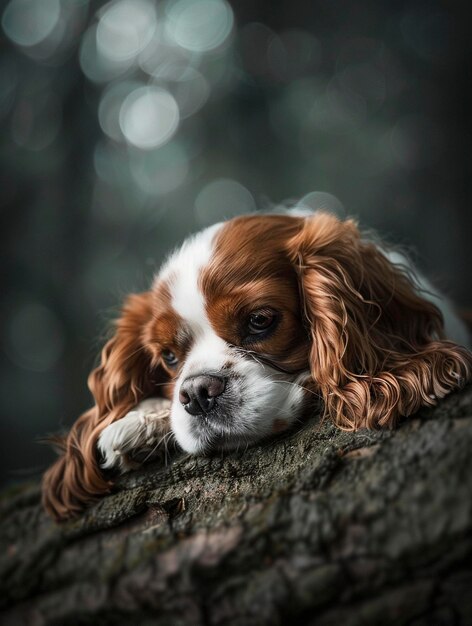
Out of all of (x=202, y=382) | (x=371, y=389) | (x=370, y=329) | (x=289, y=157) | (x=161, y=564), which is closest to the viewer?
(x=161, y=564)

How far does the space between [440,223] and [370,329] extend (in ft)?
8.37

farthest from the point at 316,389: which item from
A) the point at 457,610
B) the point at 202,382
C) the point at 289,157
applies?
the point at 289,157

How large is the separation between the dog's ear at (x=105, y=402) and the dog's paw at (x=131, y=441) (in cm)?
6

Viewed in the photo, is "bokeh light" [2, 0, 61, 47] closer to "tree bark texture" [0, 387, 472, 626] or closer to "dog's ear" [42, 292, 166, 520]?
"dog's ear" [42, 292, 166, 520]

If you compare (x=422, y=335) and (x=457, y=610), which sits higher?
(x=422, y=335)

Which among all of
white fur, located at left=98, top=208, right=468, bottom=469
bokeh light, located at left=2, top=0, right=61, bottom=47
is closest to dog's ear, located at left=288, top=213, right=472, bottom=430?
white fur, located at left=98, top=208, right=468, bottom=469

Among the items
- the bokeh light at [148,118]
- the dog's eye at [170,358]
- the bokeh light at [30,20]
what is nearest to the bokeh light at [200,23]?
the bokeh light at [148,118]

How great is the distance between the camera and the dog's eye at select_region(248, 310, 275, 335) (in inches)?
70.8

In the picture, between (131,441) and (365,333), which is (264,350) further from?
(131,441)

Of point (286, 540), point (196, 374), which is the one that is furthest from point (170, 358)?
point (286, 540)

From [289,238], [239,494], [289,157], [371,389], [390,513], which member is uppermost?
[289,157]

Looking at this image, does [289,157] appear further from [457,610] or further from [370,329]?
[457,610]

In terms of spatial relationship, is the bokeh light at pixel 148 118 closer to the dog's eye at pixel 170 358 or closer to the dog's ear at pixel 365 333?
the dog's ear at pixel 365 333

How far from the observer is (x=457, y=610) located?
1170 millimetres
